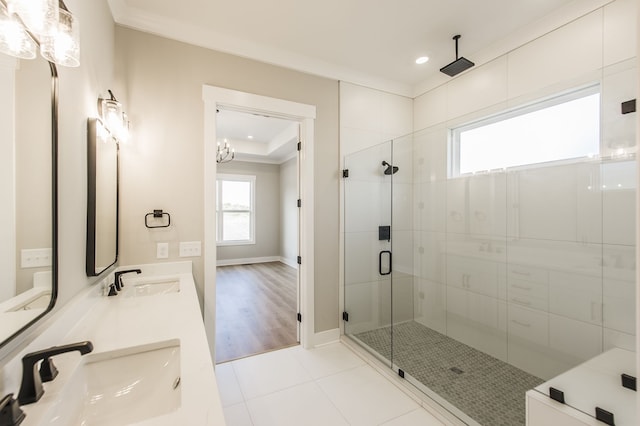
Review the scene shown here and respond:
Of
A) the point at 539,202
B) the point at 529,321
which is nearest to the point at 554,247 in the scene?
the point at 539,202

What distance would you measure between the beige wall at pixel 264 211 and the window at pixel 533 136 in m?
5.26

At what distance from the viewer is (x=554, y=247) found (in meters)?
2.18

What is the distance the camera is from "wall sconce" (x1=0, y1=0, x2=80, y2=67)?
28.3 inches

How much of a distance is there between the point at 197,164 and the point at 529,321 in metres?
3.09

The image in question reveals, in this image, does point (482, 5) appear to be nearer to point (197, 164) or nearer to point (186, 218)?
point (197, 164)

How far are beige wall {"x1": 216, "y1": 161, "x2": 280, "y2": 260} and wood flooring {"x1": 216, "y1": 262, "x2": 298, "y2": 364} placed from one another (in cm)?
89

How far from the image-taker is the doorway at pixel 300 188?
2.36 meters

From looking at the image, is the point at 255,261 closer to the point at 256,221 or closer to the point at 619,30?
the point at 256,221

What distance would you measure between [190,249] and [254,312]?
185 cm

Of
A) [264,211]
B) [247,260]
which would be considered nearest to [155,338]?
[247,260]

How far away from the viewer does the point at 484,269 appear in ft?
8.79

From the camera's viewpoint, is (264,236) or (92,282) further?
(264,236)

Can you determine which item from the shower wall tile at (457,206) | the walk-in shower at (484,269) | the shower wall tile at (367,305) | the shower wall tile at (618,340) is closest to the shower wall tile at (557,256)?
the walk-in shower at (484,269)

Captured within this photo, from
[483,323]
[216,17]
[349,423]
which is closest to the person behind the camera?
[349,423]
